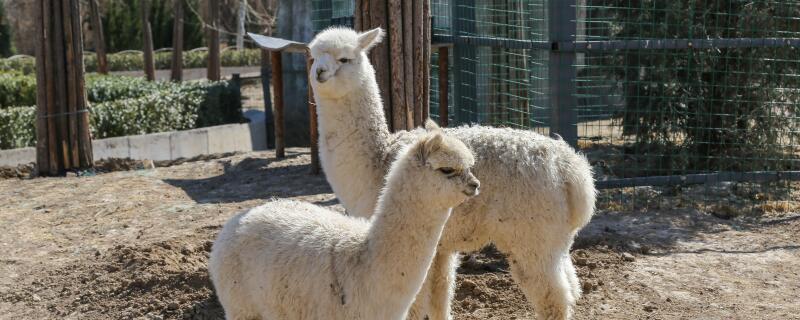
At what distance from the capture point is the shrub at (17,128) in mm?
13898

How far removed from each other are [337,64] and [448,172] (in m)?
1.97

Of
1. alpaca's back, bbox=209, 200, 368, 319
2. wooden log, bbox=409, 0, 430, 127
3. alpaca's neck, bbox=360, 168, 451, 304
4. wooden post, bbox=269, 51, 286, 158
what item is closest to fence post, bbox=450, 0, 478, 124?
wooden post, bbox=269, 51, 286, 158

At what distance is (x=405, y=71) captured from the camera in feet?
25.0

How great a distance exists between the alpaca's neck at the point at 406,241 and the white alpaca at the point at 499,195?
1172 millimetres

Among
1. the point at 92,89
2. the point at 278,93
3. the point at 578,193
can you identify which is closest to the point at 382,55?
the point at 578,193

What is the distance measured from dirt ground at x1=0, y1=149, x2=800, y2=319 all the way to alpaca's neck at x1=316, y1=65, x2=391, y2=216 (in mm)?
1321

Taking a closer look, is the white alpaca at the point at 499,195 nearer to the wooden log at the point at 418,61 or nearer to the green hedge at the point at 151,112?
the wooden log at the point at 418,61

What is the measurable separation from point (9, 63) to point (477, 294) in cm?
2707

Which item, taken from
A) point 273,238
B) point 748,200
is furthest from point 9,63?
point 273,238

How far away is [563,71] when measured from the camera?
8523 mm

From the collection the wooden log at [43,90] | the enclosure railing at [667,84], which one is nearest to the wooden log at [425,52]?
the enclosure railing at [667,84]

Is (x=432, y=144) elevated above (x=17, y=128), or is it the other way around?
(x=432, y=144)

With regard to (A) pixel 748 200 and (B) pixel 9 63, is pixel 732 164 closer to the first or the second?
(A) pixel 748 200

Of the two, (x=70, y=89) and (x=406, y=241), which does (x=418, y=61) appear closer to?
(x=406, y=241)
